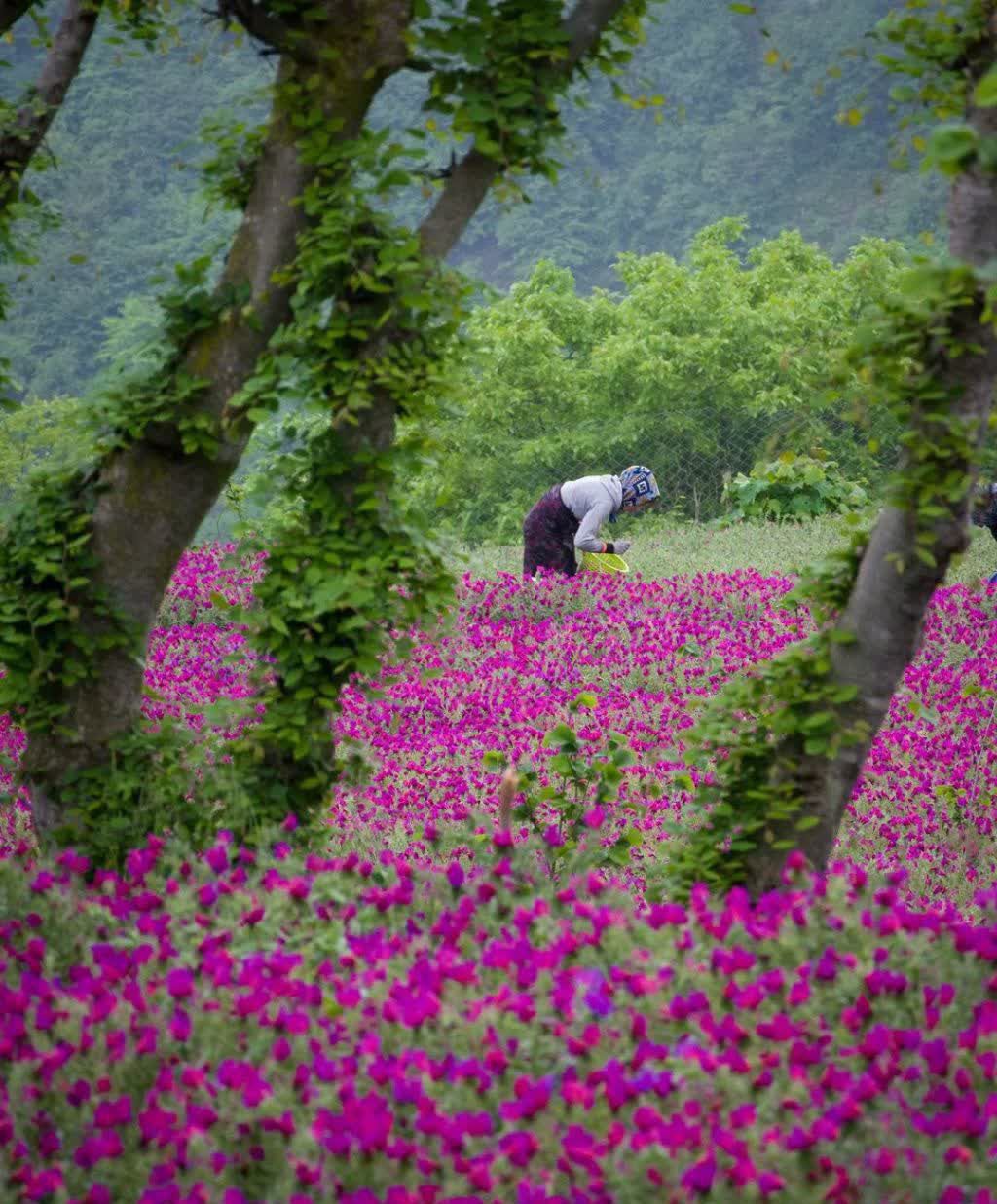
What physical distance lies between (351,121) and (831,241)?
73.2 metres

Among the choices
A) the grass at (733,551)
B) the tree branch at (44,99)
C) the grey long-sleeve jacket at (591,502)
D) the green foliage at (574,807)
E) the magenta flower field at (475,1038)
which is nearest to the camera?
the magenta flower field at (475,1038)

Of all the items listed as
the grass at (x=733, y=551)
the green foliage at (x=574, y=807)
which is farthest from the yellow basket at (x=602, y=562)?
the green foliage at (x=574, y=807)

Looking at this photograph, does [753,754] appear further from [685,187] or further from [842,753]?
[685,187]

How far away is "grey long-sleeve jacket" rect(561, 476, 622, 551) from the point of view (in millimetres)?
11789

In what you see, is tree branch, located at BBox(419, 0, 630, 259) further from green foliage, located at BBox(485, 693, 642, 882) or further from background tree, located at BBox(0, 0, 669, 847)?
green foliage, located at BBox(485, 693, 642, 882)

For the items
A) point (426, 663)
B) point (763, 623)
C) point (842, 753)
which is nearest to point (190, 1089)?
point (842, 753)

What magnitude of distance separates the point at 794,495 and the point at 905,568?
15.2 metres

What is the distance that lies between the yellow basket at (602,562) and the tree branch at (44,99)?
715 cm

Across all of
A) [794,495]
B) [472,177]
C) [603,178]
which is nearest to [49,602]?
[472,177]

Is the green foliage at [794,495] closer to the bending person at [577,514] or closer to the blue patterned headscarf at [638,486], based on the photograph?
the bending person at [577,514]

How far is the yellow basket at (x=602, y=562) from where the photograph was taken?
41.5 ft

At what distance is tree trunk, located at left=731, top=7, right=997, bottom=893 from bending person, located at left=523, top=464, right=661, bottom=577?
7295 mm

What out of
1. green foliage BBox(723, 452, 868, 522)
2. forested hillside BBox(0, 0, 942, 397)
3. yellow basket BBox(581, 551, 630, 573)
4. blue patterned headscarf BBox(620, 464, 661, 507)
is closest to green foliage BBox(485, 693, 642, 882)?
blue patterned headscarf BBox(620, 464, 661, 507)

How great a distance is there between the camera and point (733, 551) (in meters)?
15.8
